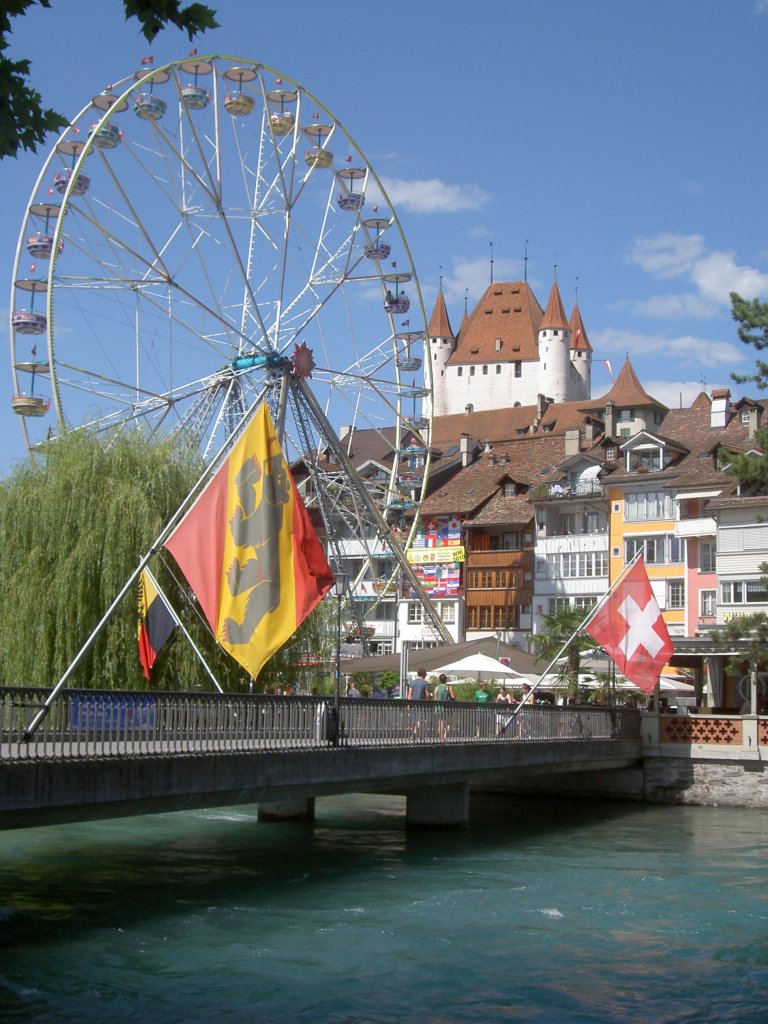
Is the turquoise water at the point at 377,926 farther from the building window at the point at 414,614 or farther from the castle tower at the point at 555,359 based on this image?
the castle tower at the point at 555,359

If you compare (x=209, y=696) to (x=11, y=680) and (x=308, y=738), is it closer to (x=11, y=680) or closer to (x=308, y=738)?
(x=308, y=738)

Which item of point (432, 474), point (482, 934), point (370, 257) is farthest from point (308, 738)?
point (432, 474)

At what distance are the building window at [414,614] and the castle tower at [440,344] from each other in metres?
73.2

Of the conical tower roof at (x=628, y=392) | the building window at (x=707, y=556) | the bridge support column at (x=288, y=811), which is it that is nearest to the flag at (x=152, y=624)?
the bridge support column at (x=288, y=811)

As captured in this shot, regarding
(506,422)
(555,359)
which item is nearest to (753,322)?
(506,422)

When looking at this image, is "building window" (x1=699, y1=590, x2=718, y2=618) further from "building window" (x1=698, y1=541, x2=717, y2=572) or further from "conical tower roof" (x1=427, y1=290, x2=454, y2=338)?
"conical tower roof" (x1=427, y1=290, x2=454, y2=338)

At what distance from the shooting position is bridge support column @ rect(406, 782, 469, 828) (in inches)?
1287

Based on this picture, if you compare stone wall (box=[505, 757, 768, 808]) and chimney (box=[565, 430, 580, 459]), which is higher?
chimney (box=[565, 430, 580, 459])

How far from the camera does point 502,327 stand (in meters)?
155

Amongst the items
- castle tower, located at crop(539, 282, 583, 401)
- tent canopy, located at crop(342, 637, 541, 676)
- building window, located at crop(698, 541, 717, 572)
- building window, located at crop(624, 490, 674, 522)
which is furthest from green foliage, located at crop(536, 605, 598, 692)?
castle tower, located at crop(539, 282, 583, 401)

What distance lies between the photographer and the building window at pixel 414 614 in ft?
266

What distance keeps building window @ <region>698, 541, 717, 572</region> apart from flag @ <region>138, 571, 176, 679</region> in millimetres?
42225

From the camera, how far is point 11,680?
97.8 feet

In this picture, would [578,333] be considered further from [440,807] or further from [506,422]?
[440,807]
